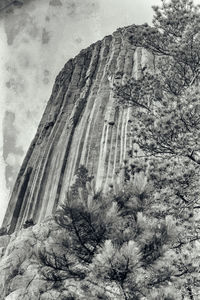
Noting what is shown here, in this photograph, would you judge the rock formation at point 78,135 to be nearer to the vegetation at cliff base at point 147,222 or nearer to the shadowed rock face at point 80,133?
the shadowed rock face at point 80,133

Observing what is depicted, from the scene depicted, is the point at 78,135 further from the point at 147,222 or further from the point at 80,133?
the point at 147,222

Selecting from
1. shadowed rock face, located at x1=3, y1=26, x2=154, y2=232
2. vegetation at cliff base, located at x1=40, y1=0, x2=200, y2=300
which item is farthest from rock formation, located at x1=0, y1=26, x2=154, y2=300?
vegetation at cliff base, located at x1=40, y1=0, x2=200, y2=300

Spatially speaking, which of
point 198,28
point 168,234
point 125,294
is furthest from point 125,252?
point 198,28

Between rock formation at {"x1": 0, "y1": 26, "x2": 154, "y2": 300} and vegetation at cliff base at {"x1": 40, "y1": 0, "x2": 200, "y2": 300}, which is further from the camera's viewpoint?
rock formation at {"x1": 0, "y1": 26, "x2": 154, "y2": 300}

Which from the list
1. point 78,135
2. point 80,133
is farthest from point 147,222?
point 78,135

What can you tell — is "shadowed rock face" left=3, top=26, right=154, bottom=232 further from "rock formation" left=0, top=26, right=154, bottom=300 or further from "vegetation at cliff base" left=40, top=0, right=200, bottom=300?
"vegetation at cliff base" left=40, top=0, right=200, bottom=300

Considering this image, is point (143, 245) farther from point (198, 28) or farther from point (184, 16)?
point (184, 16)
